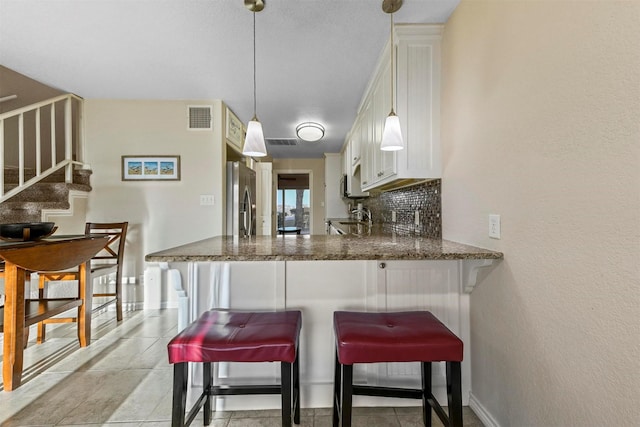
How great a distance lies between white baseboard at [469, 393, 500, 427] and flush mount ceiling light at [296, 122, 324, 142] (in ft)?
11.4

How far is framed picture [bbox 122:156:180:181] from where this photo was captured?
10.6ft

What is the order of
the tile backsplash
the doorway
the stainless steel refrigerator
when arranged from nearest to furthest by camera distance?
the tile backsplash < the stainless steel refrigerator < the doorway

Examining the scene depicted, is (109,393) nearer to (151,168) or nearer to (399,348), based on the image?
(399,348)

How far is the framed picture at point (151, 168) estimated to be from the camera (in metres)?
3.23

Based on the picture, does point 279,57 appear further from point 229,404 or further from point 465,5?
point 229,404

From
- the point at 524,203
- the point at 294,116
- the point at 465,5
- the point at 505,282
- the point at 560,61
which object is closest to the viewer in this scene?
the point at 560,61

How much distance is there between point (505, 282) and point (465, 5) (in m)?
1.52

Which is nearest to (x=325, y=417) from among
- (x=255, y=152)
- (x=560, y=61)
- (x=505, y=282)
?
(x=505, y=282)

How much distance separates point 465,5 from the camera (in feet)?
5.29

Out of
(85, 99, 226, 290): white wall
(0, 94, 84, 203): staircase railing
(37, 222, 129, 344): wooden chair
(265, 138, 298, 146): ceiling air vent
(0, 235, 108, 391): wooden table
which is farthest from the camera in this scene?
(265, 138, 298, 146): ceiling air vent

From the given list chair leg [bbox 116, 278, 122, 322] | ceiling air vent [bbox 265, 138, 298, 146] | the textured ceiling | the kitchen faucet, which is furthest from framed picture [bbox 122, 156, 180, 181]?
the kitchen faucet

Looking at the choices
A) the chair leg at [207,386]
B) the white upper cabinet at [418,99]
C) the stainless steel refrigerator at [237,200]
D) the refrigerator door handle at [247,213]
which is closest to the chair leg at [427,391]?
the chair leg at [207,386]

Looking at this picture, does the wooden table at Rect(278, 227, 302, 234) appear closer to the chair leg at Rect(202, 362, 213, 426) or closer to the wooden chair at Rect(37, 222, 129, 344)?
the wooden chair at Rect(37, 222, 129, 344)

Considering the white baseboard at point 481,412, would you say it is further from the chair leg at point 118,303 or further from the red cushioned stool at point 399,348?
the chair leg at point 118,303
